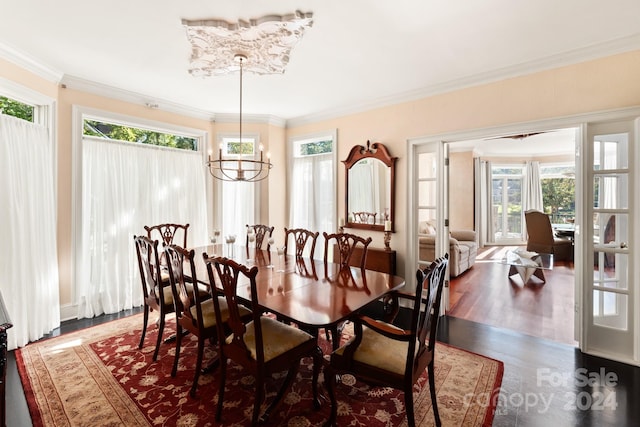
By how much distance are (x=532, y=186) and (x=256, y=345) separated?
9276mm

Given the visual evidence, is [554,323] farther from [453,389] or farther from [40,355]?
[40,355]

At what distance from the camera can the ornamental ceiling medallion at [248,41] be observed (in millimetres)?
2301

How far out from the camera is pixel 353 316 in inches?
69.3

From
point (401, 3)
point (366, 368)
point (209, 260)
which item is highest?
point (401, 3)

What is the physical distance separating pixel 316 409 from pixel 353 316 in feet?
2.46

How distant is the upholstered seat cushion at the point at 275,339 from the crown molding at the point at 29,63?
3.24 meters

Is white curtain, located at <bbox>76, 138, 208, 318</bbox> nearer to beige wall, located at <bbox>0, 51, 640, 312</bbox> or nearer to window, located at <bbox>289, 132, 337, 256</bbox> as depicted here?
beige wall, located at <bbox>0, 51, 640, 312</bbox>

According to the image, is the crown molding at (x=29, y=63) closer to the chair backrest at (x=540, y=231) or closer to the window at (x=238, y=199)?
the window at (x=238, y=199)

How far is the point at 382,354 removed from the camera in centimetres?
175

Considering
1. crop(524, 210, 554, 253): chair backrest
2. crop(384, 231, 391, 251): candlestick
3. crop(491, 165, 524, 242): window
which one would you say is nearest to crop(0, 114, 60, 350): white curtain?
crop(384, 231, 391, 251): candlestick

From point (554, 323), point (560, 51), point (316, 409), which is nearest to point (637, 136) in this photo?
point (560, 51)

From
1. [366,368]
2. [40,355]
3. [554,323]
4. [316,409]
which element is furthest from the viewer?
[554,323]

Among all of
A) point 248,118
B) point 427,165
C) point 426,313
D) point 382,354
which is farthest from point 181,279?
point 248,118

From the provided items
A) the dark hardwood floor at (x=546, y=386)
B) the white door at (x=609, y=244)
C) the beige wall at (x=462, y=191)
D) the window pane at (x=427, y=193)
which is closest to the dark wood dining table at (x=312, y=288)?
the dark hardwood floor at (x=546, y=386)
